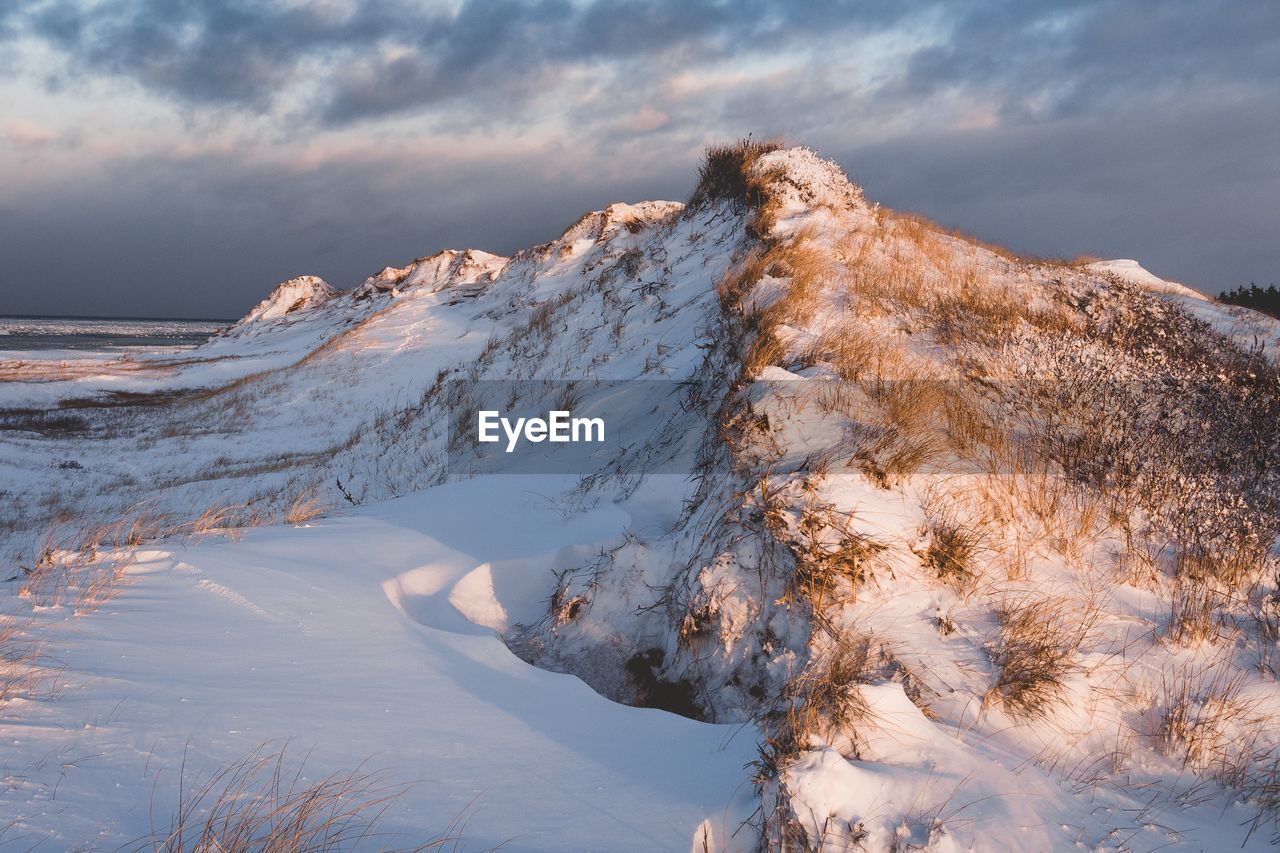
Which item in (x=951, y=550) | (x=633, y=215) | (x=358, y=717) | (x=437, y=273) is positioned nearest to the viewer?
(x=358, y=717)

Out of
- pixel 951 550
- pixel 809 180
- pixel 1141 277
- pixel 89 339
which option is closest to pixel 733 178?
pixel 809 180

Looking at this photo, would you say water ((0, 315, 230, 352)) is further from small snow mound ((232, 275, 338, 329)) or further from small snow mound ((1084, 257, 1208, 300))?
small snow mound ((1084, 257, 1208, 300))

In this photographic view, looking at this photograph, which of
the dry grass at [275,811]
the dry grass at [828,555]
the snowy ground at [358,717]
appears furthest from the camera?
the dry grass at [828,555]

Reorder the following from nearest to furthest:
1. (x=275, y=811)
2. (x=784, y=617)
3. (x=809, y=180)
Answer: (x=275, y=811) < (x=784, y=617) < (x=809, y=180)

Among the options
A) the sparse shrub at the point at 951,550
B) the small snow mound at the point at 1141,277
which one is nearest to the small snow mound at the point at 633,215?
the small snow mound at the point at 1141,277

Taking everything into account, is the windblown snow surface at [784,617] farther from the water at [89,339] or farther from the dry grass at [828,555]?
the water at [89,339]

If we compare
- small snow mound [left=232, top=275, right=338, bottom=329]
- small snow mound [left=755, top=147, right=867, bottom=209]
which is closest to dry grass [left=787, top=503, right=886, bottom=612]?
small snow mound [left=755, top=147, right=867, bottom=209]

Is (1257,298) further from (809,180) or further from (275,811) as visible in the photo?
(275,811)
